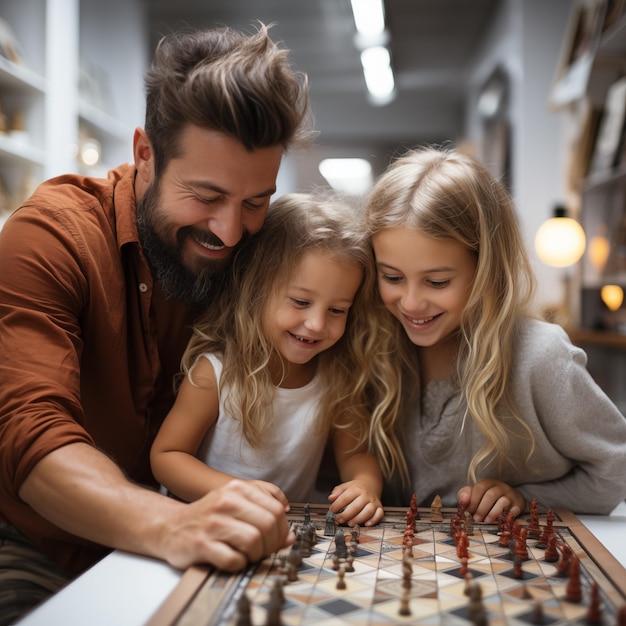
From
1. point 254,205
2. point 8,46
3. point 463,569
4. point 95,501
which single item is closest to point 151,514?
point 95,501

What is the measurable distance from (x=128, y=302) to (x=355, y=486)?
0.77 metres

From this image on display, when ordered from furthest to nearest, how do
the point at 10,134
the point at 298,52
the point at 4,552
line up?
the point at 298,52 → the point at 10,134 → the point at 4,552

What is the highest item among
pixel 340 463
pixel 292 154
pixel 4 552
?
pixel 292 154

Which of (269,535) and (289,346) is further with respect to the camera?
(289,346)

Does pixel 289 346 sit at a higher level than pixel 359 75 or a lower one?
lower

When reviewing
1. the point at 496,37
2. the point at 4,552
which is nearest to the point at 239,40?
the point at 4,552

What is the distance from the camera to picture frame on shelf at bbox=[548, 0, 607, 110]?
4410 mm

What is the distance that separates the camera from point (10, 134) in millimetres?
4383

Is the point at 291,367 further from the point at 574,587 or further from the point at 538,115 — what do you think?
the point at 538,115

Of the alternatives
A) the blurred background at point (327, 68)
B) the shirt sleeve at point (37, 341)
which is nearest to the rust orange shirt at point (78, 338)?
the shirt sleeve at point (37, 341)

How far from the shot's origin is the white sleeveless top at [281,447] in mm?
1932

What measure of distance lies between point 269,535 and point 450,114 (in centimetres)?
1052

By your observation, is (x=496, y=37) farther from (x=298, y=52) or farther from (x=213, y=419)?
(x=213, y=419)

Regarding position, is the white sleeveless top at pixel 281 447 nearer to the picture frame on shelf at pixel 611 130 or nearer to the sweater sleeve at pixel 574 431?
the sweater sleeve at pixel 574 431
